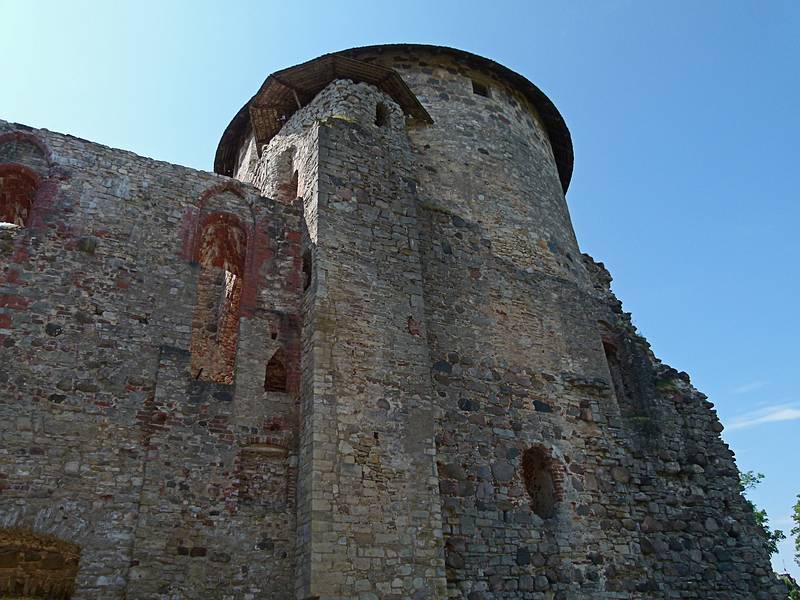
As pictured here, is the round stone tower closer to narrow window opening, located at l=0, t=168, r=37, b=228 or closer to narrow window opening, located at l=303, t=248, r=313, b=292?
narrow window opening, located at l=303, t=248, r=313, b=292

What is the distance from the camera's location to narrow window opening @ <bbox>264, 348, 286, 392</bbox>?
923 cm

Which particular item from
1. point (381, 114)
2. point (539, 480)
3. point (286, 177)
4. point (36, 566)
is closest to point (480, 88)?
point (381, 114)

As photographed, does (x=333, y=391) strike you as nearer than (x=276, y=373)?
Yes

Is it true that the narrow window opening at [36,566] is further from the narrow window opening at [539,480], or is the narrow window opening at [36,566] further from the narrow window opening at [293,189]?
the narrow window opening at [293,189]

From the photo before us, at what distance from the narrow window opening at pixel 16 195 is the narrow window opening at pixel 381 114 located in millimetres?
6131

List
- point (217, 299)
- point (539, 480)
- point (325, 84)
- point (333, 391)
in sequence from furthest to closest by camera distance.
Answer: point (325, 84) → point (217, 299) → point (539, 480) → point (333, 391)

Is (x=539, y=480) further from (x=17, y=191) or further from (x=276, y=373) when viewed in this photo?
(x=17, y=191)

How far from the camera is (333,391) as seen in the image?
8484 millimetres

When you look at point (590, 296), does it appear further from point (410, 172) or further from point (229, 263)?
point (229, 263)

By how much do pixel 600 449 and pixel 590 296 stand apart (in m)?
3.41

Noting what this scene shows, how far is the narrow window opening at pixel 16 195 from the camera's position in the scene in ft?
30.9

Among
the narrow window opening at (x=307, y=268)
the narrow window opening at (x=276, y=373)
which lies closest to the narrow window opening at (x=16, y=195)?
the narrow window opening at (x=307, y=268)

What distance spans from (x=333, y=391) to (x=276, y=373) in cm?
123

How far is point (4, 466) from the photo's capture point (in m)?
7.27
